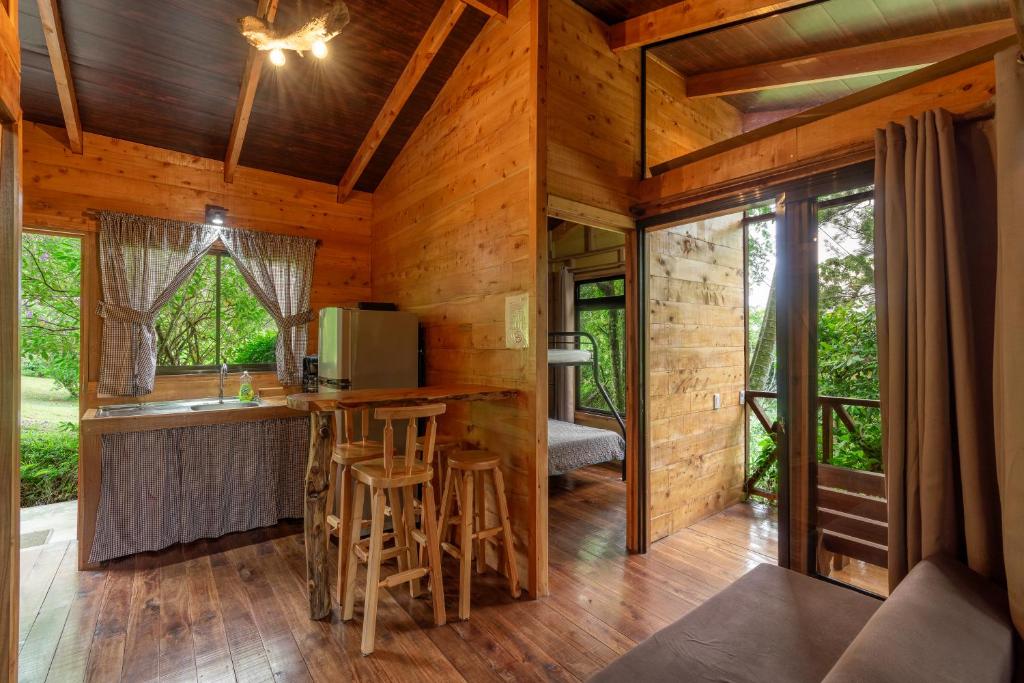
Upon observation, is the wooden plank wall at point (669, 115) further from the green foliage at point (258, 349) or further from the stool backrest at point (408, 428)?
the green foliage at point (258, 349)

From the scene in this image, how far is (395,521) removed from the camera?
2570 mm

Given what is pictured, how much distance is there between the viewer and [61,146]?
3240 millimetres

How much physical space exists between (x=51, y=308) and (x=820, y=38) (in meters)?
6.57

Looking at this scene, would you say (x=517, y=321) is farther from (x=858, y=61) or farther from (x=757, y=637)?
(x=858, y=61)

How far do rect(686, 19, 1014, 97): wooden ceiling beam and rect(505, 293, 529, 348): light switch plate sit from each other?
5.90ft

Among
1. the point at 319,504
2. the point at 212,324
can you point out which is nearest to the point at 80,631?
the point at 319,504

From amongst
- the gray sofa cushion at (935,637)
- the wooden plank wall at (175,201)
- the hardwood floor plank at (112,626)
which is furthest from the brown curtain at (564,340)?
the gray sofa cushion at (935,637)

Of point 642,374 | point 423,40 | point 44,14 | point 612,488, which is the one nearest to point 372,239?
point 423,40

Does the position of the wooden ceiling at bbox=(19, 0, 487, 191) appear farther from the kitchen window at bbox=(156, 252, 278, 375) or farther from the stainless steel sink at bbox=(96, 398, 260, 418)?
the stainless steel sink at bbox=(96, 398, 260, 418)

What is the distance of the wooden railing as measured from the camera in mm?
2113

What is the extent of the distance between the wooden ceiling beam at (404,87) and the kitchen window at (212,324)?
51.7 inches

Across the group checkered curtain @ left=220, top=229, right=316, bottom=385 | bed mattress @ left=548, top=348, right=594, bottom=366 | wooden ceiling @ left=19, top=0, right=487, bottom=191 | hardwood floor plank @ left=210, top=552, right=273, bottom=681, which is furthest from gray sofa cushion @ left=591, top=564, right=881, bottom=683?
checkered curtain @ left=220, top=229, right=316, bottom=385

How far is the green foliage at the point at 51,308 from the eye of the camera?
462cm

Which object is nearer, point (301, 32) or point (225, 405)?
point (301, 32)
